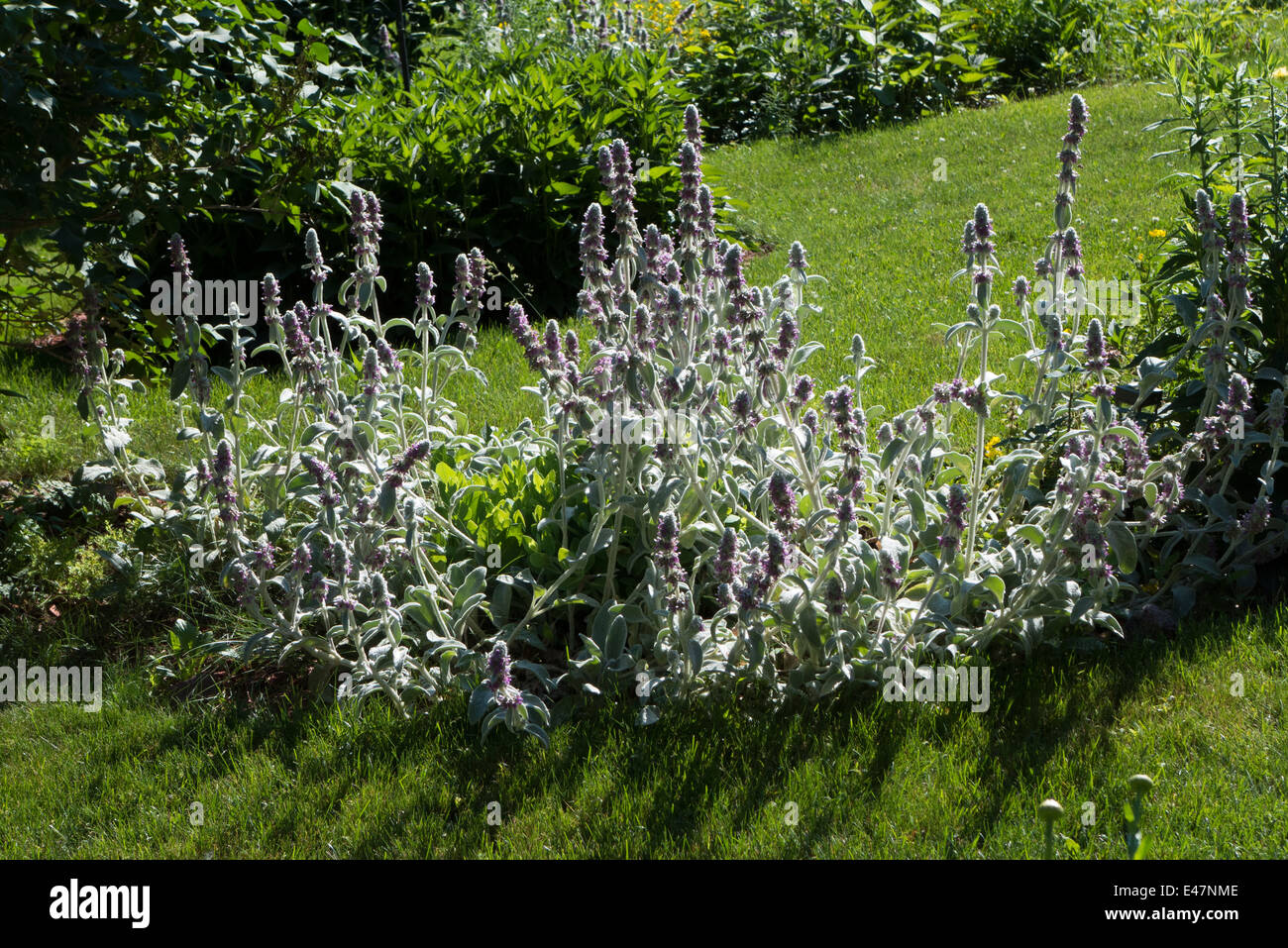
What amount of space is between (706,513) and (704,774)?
109 centimetres

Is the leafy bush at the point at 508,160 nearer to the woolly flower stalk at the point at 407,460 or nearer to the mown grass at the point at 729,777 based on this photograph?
the woolly flower stalk at the point at 407,460

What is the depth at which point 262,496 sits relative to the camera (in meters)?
4.88

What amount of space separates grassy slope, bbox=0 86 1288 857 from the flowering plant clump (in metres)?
0.17

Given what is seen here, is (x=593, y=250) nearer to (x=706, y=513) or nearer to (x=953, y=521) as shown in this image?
(x=706, y=513)

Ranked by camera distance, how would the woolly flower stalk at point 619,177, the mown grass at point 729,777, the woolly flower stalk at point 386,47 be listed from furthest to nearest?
the woolly flower stalk at point 386,47 → the woolly flower stalk at point 619,177 → the mown grass at point 729,777

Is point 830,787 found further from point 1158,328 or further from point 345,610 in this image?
point 1158,328

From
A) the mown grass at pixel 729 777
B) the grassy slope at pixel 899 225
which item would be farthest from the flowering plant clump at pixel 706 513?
the grassy slope at pixel 899 225

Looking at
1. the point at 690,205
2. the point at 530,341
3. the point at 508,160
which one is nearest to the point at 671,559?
the point at 530,341

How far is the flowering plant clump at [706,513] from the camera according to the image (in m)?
3.62

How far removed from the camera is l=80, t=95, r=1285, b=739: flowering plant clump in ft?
11.9

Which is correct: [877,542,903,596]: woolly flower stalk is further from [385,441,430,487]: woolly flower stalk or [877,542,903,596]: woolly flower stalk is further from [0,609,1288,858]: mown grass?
[385,441,430,487]: woolly flower stalk

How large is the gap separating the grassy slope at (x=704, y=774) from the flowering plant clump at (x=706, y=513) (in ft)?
0.57

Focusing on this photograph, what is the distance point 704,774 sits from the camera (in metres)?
3.42

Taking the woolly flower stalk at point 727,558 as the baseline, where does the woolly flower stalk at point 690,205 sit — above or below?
above
